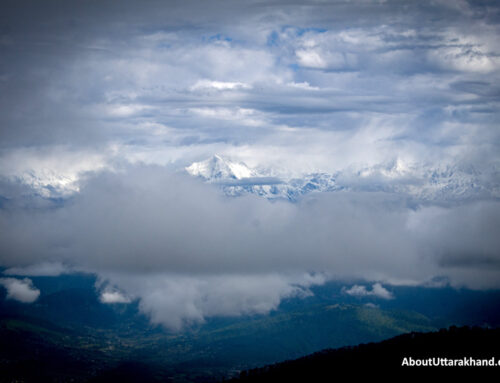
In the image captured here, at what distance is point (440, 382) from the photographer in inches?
7869

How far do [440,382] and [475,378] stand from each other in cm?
1286

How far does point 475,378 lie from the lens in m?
195
